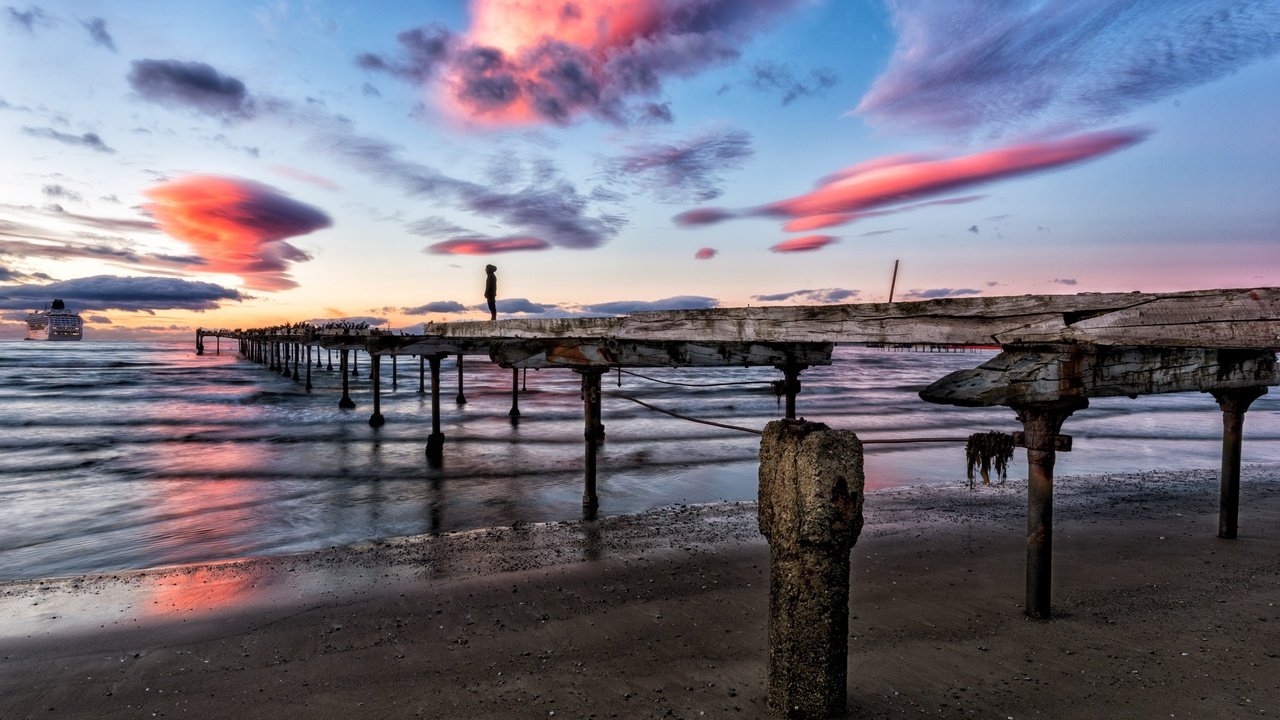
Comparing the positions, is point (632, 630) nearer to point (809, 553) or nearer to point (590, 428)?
point (809, 553)

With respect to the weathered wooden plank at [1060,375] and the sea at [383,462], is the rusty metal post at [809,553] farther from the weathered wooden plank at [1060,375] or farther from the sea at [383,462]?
the sea at [383,462]

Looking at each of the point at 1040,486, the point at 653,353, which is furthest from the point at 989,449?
the point at 653,353

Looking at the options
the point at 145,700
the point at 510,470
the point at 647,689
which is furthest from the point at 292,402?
the point at 647,689

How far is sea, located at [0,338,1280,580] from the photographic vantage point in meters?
9.82

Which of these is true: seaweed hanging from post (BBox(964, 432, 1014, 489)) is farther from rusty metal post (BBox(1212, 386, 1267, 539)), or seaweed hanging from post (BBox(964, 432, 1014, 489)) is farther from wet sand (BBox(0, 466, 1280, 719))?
rusty metal post (BBox(1212, 386, 1267, 539))

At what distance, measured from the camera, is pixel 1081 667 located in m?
4.62

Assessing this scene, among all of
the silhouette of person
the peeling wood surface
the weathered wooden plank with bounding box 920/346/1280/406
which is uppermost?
the silhouette of person

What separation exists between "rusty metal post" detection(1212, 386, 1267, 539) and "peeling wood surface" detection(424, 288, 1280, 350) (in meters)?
5.14

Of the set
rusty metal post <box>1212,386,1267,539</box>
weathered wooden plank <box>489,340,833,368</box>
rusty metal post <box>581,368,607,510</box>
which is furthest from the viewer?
rusty metal post <box>581,368,607,510</box>

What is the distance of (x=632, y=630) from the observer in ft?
17.9

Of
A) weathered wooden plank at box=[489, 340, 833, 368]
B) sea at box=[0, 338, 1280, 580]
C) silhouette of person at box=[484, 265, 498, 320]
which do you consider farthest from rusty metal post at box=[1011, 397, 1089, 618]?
silhouette of person at box=[484, 265, 498, 320]

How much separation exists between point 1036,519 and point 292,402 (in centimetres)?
3264

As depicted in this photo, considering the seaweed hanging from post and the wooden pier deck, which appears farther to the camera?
the seaweed hanging from post

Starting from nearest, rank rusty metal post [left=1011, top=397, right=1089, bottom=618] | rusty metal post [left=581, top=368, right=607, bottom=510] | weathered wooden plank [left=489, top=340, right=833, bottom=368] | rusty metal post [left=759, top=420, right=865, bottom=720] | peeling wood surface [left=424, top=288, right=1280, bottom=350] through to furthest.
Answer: peeling wood surface [left=424, top=288, right=1280, bottom=350], rusty metal post [left=759, top=420, right=865, bottom=720], rusty metal post [left=1011, top=397, right=1089, bottom=618], weathered wooden plank [left=489, top=340, right=833, bottom=368], rusty metal post [left=581, top=368, right=607, bottom=510]
